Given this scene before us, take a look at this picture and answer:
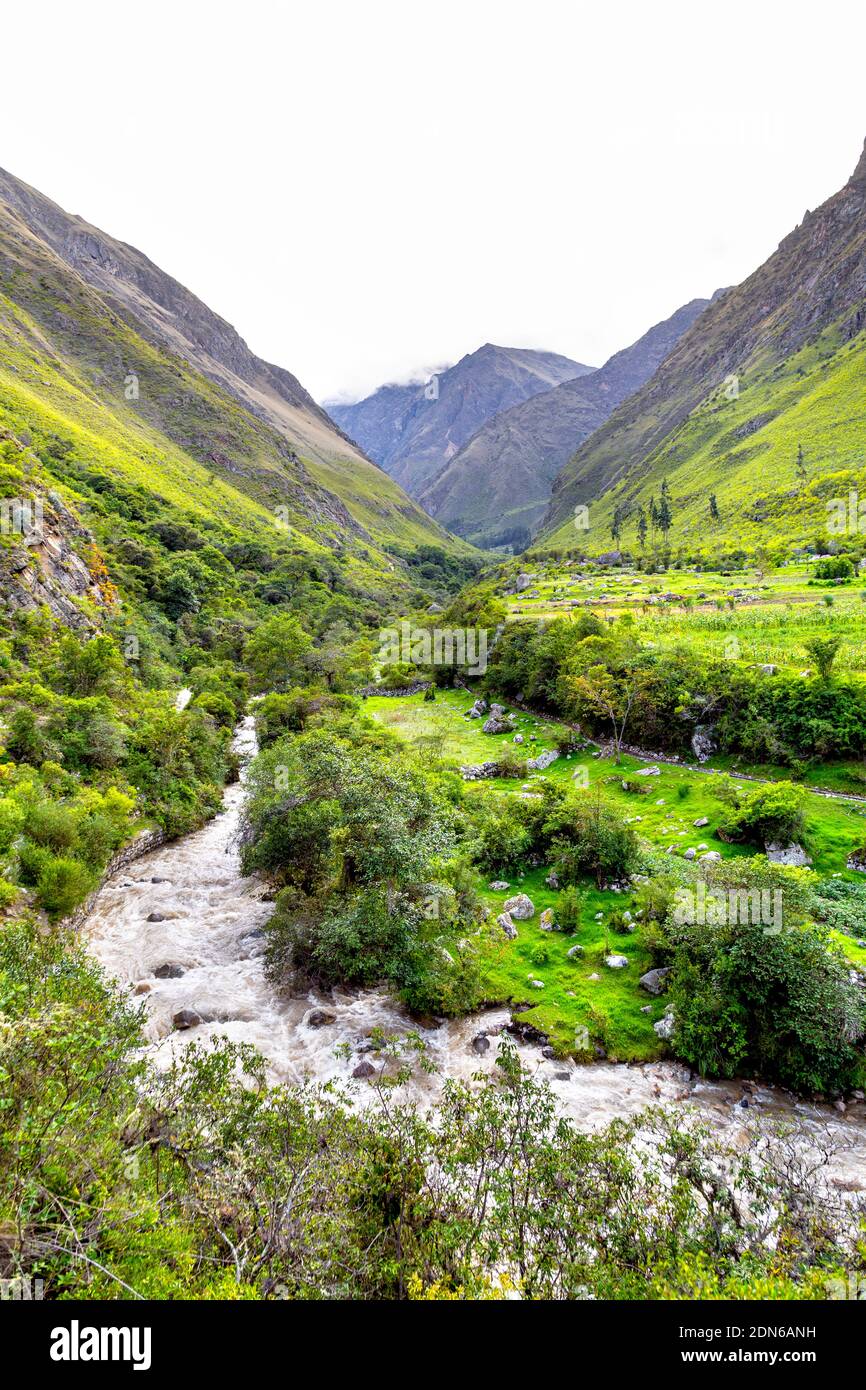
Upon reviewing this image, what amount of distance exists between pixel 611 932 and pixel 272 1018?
14.0 m

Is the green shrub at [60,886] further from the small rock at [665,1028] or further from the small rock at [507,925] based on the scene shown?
the small rock at [665,1028]

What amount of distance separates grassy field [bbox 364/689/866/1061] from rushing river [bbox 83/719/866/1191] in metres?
1.12

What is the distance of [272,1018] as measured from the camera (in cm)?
2161

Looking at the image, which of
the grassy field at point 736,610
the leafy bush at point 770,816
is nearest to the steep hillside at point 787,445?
the grassy field at point 736,610

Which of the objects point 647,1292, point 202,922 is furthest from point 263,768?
point 647,1292

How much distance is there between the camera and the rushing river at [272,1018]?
16.5 m

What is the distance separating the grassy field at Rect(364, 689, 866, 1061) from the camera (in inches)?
779

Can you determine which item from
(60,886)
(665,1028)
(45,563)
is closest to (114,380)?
(45,563)

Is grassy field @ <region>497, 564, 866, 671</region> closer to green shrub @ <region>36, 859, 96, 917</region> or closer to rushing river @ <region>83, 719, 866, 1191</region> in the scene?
rushing river @ <region>83, 719, 866, 1191</region>

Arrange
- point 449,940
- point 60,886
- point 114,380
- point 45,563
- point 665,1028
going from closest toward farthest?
point 665,1028, point 449,940, point 60,886, point 45,563, point 114,380

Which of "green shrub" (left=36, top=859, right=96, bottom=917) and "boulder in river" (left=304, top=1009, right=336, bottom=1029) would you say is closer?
"boulder in river" (left=304, top=1009, right=336, bottom=1029)

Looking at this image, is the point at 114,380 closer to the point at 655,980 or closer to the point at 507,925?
the point at 507,925

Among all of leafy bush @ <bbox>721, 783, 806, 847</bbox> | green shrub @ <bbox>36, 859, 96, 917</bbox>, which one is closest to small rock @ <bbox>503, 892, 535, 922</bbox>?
leafy bush @ <bbox>721, 783, 806, 847</bbox>
